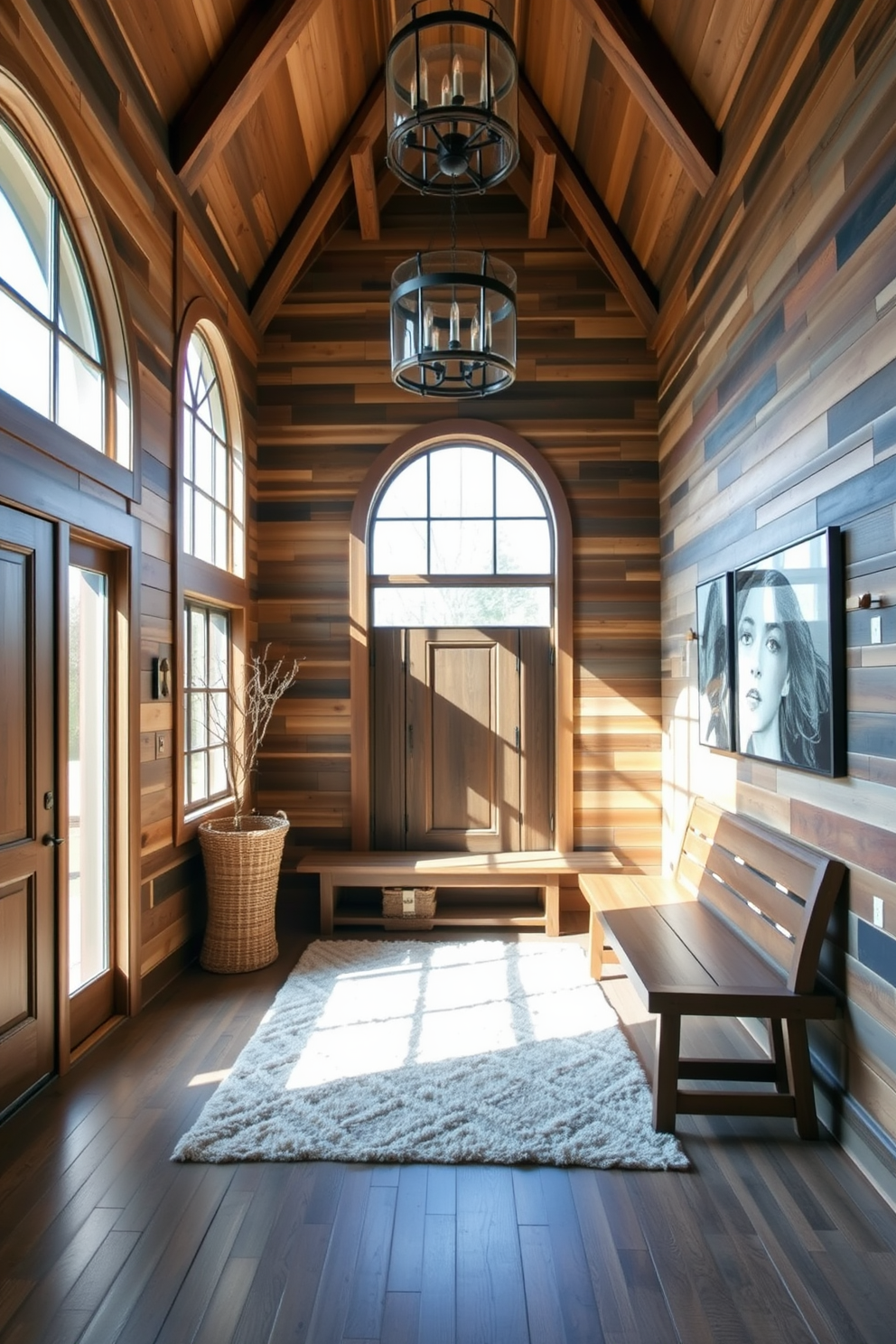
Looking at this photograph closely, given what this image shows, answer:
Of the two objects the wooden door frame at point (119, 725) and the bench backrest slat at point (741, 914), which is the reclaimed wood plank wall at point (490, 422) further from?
the wooden door frame at point (119, 725)

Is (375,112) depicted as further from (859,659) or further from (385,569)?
(859,659)

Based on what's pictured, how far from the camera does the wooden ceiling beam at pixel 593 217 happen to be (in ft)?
15.8

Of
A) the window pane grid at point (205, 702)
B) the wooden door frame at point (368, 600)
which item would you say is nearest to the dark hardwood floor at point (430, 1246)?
the window pane grid at point (205, 702)

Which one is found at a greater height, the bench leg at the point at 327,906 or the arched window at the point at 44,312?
the arched window at the point at 44,312

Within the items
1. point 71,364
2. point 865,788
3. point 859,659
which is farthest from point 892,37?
point 71,364

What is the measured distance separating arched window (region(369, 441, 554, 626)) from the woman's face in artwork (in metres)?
2.01

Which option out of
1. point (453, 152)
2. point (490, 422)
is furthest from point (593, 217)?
point (453, 152)

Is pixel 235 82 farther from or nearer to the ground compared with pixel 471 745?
farther from the ground

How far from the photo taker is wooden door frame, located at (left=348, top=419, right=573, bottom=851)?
17.2 ft

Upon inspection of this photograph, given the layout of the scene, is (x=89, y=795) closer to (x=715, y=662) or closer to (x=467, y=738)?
(x=467, y=738)

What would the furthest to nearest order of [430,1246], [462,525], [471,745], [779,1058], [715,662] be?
1. [462,525]
2. [471,745]
3. [715,662]
4. [779,1058]
5. [430,1246]

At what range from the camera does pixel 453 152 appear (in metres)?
2.68

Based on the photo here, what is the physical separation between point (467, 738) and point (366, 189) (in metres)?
3.44

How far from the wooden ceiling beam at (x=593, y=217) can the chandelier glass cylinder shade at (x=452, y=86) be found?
2.31 metres
